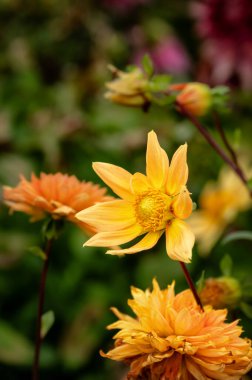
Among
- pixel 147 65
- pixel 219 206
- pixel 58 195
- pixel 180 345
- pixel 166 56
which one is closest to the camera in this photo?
pixel 180 345

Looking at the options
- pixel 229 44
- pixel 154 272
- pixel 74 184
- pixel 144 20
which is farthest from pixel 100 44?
pixel 74 184

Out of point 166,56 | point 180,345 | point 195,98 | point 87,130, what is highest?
point 166,56

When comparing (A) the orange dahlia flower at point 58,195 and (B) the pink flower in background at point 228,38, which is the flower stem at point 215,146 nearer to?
(A) the orange dahlia flower at point 58,195

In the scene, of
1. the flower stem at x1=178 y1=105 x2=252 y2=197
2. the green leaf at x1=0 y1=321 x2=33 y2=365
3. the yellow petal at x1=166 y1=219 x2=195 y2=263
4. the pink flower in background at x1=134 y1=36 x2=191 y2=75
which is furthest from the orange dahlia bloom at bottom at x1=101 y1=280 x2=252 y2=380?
the pink flower in background at x1=134 y1=36 x2=191 y2=75

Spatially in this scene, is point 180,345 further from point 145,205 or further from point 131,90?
point 131,90

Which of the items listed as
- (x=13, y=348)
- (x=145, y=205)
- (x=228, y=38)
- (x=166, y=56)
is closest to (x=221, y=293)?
(x=145, y=205)

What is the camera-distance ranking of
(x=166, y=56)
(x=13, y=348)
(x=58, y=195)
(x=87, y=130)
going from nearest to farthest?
1. (x=58, y=195)
2. (x=13, y=348)
3. (x=87, y=130)
4. (x=166, y=56)
